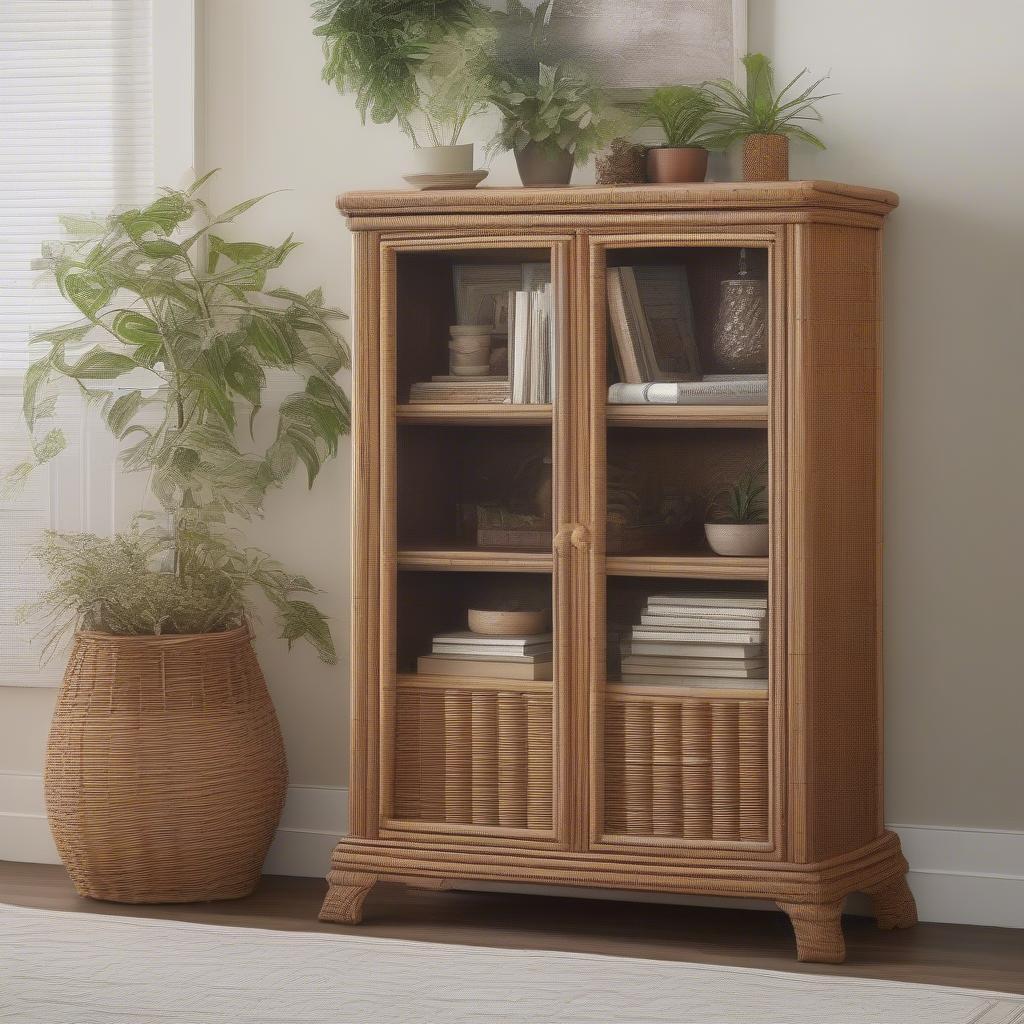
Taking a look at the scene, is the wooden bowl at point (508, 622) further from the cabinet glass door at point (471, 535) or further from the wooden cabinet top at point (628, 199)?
the wooden cabinet top at point (628, 199)

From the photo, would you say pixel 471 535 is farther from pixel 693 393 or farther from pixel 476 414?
pixel 693 393

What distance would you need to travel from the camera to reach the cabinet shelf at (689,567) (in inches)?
100

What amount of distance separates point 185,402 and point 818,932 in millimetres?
1682

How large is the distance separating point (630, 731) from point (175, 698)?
927mm

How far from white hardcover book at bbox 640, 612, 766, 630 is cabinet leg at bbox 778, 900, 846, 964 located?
0.50 meters

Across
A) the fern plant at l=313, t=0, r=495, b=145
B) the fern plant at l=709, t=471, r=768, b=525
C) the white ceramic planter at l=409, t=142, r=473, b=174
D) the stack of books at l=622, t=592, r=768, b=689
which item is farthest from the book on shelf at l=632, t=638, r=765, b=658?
the fern plant at l=313, t=0, r=495, b=145

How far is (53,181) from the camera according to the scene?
3.24m

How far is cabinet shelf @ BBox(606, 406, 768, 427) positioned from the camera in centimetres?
252

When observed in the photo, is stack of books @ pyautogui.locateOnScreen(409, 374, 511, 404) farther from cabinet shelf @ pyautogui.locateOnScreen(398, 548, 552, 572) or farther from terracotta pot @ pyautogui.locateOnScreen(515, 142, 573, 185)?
terracotta pot @ pyautogui.locateOnScreen(515, 142, 573, 185)

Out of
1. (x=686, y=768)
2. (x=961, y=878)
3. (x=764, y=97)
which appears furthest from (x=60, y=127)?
(x=961, y=878)

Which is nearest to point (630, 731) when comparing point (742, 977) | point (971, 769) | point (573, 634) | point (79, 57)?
point (573, 634)

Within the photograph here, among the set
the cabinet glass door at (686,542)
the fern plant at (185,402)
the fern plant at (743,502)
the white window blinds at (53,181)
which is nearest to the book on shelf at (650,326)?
the cabinet glass door at (686,542)

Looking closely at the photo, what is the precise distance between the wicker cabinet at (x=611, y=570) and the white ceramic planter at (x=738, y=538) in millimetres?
21

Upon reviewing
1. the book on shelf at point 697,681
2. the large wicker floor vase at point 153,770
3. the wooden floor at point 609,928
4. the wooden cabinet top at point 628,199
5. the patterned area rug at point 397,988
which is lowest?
the wooden floor at point 609,928
